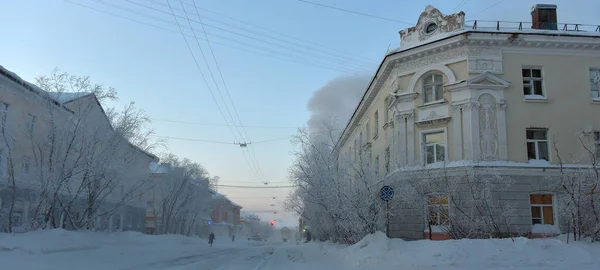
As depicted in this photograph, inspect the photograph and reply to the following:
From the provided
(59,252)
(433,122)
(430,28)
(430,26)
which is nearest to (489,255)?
(433,122)

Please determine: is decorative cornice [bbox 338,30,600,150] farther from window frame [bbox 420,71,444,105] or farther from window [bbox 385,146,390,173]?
window [bbox 385,146,390,173]

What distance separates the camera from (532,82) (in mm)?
23016

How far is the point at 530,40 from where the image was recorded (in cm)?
2255

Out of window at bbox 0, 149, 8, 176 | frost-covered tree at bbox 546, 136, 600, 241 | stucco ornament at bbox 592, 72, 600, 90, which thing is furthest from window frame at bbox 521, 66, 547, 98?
window at bbox 0, 149, 8, 176

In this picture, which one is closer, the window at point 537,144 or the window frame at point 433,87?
the window at point 537,144

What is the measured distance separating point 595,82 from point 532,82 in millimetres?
3112

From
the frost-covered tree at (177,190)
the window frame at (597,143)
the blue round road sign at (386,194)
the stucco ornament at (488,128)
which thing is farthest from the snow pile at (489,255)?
the frost-covered tree at (177,190)

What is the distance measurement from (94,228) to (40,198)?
5294 mm

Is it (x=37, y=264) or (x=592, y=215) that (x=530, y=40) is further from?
(x=37, y=264)

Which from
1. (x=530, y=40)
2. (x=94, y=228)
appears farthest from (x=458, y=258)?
(x=94, y=228)

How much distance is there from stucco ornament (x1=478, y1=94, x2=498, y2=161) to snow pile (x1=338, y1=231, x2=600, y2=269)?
704 centimetres

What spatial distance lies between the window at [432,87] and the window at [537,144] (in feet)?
14.6

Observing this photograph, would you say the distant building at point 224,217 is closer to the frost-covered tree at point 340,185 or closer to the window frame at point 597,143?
the frost-covered tree at point 340,185

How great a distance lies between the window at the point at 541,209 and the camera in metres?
21.5
